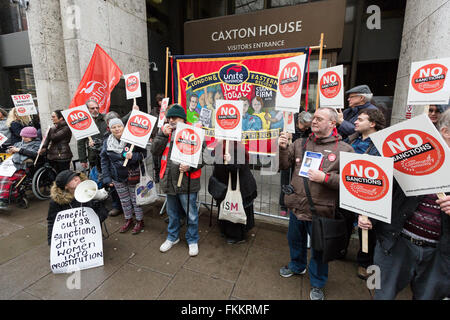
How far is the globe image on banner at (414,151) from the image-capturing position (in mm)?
1531

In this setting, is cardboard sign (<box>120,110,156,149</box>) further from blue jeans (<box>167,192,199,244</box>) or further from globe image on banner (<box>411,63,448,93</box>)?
globe image on banner (<box>411,63,448,93</box>)

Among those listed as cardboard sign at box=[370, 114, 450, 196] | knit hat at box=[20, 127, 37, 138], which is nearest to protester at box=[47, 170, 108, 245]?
knit hat at box=[20, 127, 37, 138]

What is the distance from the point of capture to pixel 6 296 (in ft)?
8.30

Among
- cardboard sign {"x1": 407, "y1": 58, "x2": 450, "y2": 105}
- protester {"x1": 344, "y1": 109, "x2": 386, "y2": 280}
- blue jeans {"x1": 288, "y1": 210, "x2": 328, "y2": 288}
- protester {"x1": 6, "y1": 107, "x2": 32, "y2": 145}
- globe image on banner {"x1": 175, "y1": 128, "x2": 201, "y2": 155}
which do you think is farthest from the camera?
protester {"x1": 6, "y1": 107, "x2": 32, "y2": 145}

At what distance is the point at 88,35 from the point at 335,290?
24.4 feet

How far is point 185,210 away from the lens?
3.37 meters

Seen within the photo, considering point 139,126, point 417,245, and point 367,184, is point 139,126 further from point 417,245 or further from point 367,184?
point 417,245

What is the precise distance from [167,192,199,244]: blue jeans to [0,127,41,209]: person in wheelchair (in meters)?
3.63

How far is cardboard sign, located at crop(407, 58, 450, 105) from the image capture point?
2.58m

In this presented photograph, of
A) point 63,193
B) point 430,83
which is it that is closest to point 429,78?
point 430,83

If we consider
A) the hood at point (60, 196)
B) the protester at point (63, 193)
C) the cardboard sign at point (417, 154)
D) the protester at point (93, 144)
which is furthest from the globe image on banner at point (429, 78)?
the protester at point (93, 144)

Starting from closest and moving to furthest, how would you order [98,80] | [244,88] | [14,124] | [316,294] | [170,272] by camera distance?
1. [316,294]
2. [170,272]
3. [244,88]
4. [98,80]
5. [14,124]

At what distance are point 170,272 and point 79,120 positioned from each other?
9.85 ft
